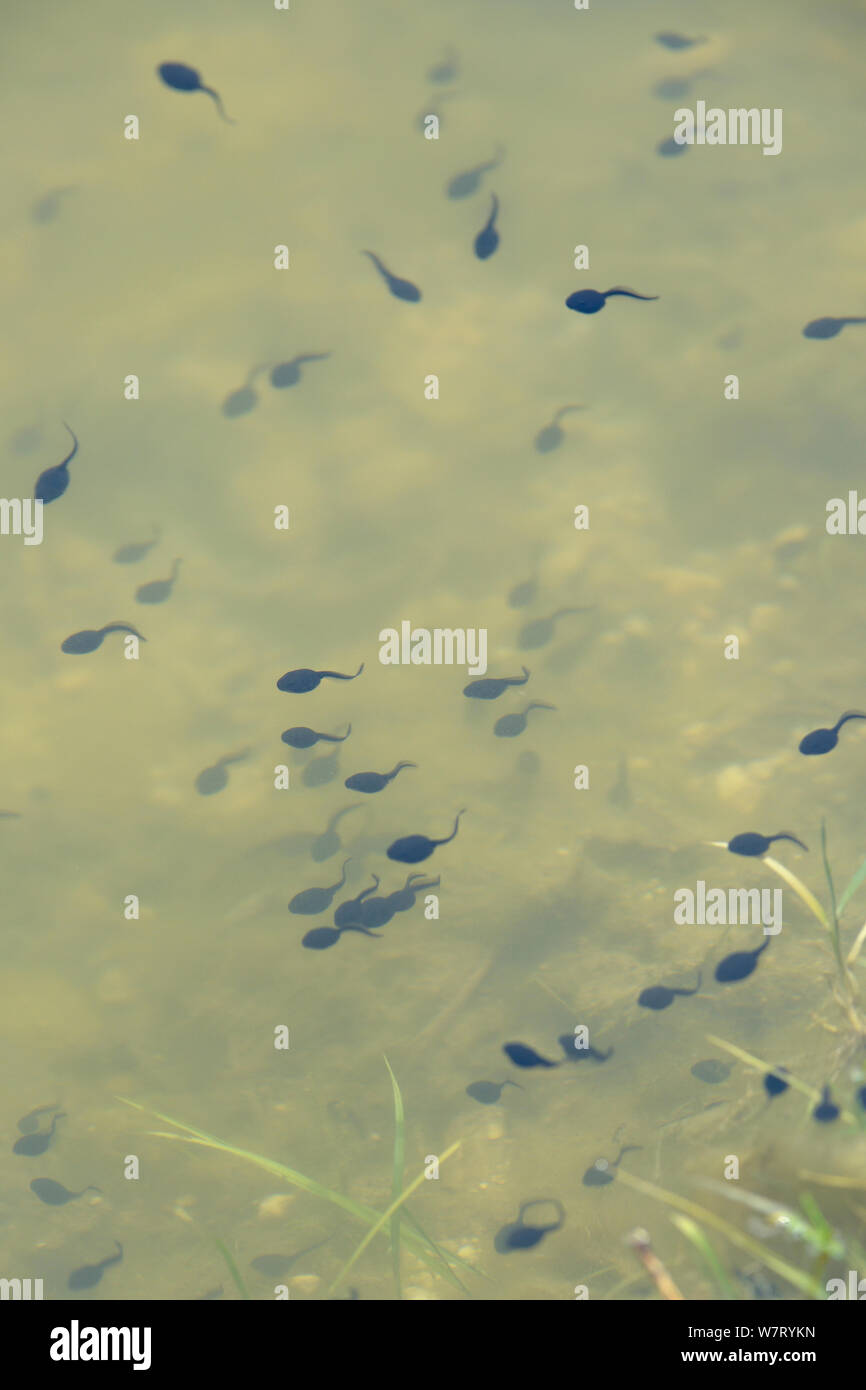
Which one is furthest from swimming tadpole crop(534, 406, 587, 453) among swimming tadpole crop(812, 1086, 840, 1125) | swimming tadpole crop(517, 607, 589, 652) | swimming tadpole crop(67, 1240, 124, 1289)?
swimming tadpole crop(67, 1240, 124, 1289)

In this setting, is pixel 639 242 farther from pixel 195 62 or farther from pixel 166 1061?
pixel 166 1061

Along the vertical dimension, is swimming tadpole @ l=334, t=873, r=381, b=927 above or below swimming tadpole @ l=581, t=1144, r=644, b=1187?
above

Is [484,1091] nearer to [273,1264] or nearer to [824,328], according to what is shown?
[273,1264]

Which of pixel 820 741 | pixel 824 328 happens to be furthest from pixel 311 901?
pixel 824 328

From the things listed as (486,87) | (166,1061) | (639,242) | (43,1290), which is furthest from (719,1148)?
(486,87)

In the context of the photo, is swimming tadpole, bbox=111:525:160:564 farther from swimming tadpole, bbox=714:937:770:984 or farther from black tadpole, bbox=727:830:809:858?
swimming tadpole, bbox=714:937:770:984

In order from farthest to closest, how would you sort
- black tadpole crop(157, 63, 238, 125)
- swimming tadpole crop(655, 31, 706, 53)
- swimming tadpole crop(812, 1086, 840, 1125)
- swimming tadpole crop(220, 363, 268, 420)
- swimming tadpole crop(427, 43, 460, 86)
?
swimming tadpole crop(427, 43, 460, 86) < swimming tadpole crop(655, 31, 706, 53) < swimming tadpole crop(220, 363, 268, 420) < black tadpole crop(157, 63, 238, 125) < swimming tadpole crop(812, 1086, 840, 1125)

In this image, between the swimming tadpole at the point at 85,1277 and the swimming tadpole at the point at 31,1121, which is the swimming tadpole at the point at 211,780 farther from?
the swimming tadpole at the point at 85,1277

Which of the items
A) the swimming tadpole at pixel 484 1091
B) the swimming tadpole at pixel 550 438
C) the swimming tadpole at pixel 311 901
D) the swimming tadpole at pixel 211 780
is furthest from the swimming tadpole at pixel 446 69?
the swimming tadpole at pixel 484 1091

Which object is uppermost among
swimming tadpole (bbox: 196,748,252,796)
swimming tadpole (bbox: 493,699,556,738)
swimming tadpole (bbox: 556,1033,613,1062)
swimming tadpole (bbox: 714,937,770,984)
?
swimming tadpole (bbox: 493,699,556,738)
